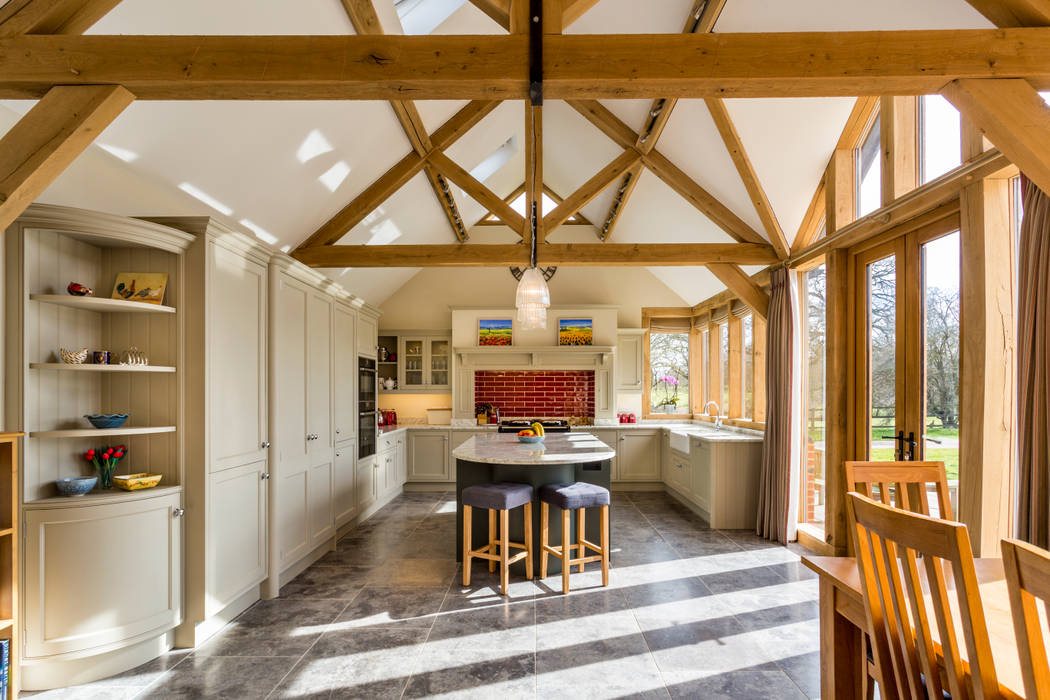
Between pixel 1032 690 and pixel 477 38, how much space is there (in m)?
2.37

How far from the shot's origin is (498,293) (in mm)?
7715

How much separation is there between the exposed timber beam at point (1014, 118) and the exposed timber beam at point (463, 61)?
10 cm

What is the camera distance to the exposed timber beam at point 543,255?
498 cm

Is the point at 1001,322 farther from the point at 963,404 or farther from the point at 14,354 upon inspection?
the point at 14,354

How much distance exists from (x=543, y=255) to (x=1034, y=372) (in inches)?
139

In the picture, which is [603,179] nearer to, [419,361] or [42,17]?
[419,361]

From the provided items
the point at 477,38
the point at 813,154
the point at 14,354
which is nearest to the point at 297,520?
the point at 14,354

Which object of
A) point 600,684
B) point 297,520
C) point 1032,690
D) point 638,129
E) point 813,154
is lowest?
point 600,684

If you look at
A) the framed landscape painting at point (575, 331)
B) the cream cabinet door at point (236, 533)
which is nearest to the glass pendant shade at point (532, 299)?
the cream cabinet door at point (236, 533)

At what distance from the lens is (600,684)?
2539 millimetres

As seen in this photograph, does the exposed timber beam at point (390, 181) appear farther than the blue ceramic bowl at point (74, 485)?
Yes

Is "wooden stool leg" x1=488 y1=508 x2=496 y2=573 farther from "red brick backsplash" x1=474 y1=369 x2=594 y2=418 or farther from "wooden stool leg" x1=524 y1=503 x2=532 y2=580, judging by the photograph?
"red brick backsplash" x1=474 y1=369 x2=594 y2=418

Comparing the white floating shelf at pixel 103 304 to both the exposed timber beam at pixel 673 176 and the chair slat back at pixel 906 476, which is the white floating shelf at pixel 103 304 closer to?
the chair slat back at pixel 906 476

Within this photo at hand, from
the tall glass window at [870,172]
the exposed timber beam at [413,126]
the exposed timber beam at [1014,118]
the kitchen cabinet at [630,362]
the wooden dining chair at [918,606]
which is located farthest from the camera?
the kitchen cabinet at [630,362]
